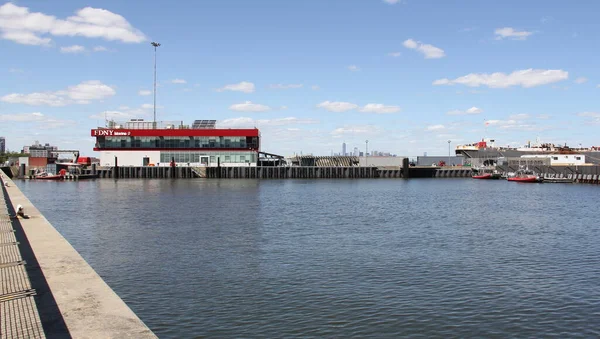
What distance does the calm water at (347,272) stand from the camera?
56.8 ft

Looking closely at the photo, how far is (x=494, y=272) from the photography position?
80.5 ft

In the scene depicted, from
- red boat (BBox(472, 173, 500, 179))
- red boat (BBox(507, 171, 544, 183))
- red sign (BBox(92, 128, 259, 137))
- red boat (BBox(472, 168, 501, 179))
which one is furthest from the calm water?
red boat (BBox(472, 168, 501, 179))

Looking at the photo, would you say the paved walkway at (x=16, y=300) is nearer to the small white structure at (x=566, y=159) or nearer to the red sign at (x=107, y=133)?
the red sign at (x=107, y=133)

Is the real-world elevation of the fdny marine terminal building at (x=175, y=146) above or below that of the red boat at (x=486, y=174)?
above

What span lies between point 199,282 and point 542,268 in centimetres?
1658

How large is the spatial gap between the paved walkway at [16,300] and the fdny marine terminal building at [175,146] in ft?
340

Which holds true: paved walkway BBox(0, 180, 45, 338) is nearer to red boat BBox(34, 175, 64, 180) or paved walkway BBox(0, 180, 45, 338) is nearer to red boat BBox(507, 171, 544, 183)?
red boat BBox(34, 175, 64, 180)

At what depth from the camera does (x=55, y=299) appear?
53.5 feet

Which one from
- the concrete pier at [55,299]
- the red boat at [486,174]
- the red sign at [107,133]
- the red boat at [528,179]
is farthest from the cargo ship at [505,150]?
the concrete pier at [55,299]

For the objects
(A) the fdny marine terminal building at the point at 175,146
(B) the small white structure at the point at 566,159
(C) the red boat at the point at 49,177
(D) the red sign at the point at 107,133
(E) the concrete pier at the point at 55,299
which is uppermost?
(D) the red sign at the point at 107,133

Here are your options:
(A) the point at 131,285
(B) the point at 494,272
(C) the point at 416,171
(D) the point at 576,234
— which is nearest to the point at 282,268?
(A) the point at 131,285

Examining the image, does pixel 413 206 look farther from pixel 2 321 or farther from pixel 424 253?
pixel 2 321

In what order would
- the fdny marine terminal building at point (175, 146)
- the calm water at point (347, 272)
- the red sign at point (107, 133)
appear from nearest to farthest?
the calm water at point (347, 272), the red sign at point (107, 133), the fdny marine terminal building at point (175, 146)

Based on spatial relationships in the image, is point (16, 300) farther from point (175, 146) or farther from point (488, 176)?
point (488, 176)
